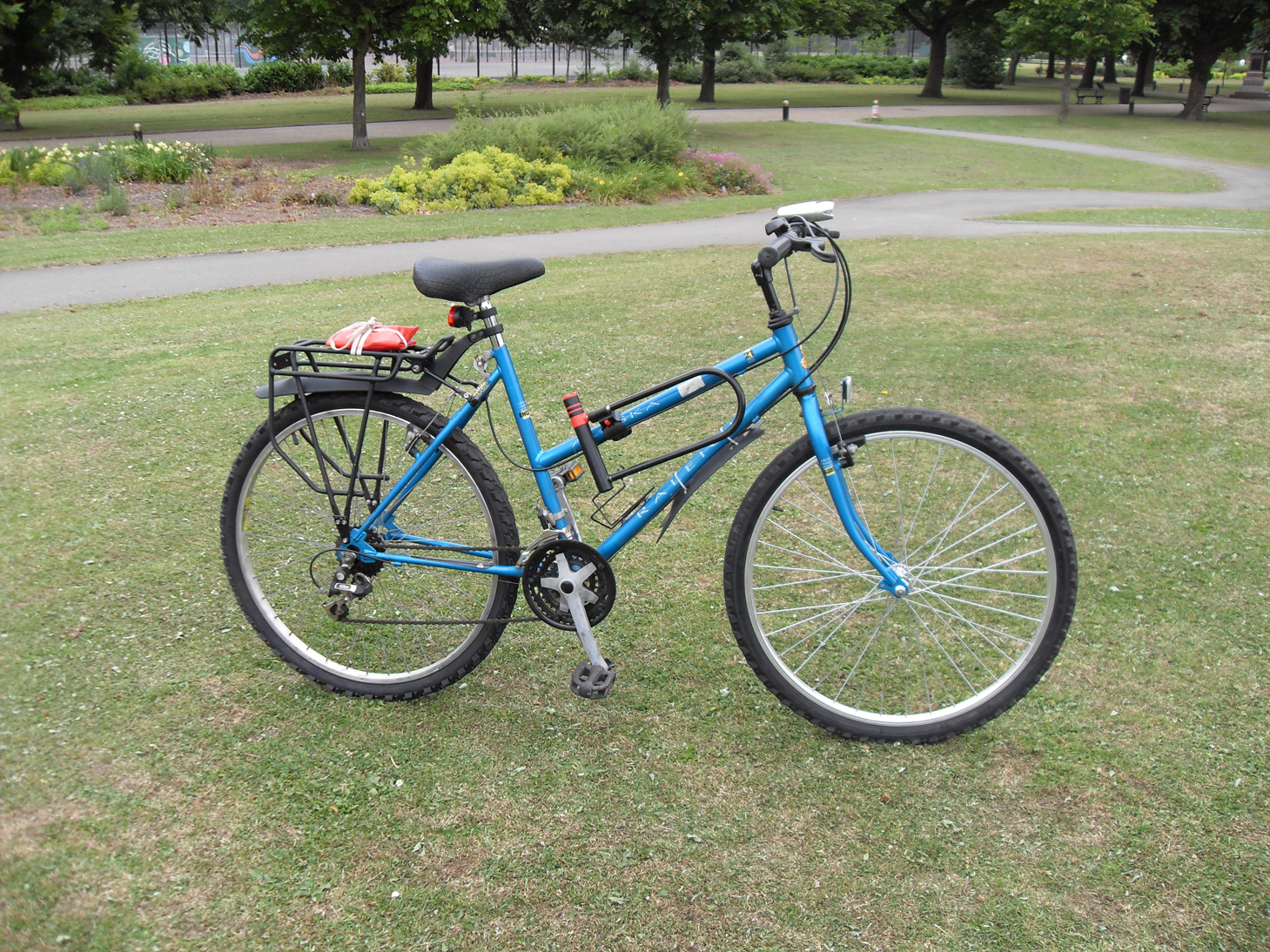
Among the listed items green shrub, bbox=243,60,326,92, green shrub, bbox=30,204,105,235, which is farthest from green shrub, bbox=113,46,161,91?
green shrub, bbox=30,204,105,235

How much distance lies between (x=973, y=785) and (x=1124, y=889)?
0.52 meters

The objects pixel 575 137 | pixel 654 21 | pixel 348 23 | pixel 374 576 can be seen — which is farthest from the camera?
pixel 654 21

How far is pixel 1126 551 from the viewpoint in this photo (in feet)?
15.5

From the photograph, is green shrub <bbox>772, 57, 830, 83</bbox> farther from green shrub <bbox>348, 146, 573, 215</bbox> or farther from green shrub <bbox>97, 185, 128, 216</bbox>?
green shrub <bbox>97, 185, 128, 216</bbox>

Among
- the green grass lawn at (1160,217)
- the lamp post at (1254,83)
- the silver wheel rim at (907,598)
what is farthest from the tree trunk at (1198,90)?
the silver wheel rim at (907,598)

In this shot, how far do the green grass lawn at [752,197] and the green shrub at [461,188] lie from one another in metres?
0.76

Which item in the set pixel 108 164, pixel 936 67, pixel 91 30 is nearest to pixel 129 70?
pixel 91 30

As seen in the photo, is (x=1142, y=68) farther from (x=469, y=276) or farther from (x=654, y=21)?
(x=469, y=276)

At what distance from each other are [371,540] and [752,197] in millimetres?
15776

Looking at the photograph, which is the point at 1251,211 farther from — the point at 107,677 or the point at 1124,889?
the point at 107,677

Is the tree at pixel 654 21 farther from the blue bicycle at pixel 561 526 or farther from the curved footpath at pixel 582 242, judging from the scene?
the blue bicycle at pixel 561 526

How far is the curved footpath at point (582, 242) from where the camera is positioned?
35.4 ft

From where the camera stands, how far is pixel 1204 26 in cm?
3706

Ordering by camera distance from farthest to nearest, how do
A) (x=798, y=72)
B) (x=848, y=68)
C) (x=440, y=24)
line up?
(x=848, y=68) < (x=798, y=72) < (x=440, y=24)
